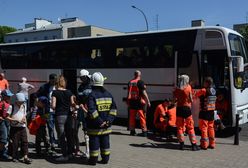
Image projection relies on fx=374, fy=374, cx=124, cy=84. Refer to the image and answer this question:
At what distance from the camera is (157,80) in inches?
506

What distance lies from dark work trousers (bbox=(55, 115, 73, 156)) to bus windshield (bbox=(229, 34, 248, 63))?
20.0ft

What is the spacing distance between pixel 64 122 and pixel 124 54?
→ 6.63 m

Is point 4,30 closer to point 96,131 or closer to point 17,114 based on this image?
point 17,114

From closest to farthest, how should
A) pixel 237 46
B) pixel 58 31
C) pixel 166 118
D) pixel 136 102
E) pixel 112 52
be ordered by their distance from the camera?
1. pixel 166 118
2. pixel 136 102
3. pixel 237 46
4. pixel 112 52
5. pixel 58 31

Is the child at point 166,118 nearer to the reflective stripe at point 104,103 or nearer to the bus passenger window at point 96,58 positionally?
the reflective stripe at point 104,103

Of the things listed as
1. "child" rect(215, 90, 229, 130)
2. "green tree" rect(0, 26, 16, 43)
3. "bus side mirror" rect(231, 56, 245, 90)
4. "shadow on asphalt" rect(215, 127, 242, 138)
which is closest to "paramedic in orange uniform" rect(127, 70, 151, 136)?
"child" rect(215, 90, 229, 130)

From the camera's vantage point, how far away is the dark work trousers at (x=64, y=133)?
7641 mm

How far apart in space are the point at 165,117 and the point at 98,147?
3.75 meters

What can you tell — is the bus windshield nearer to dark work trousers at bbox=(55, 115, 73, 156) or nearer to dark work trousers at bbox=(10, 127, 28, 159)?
dark work trousers at bbox=(55, 115, 73, 156)

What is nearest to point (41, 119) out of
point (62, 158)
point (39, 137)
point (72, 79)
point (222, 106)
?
point (39, 137)

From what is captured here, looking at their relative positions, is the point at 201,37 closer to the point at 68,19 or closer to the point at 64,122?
the point at 64,122

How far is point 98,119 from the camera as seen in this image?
24.1ft

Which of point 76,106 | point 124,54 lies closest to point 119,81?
point 124,54

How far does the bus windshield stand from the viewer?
38.3 ft
